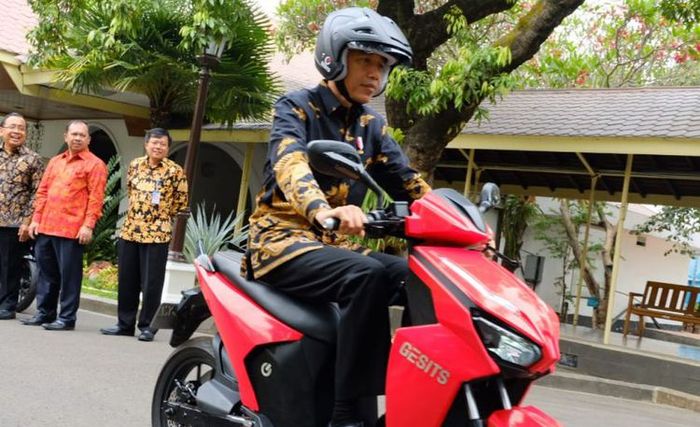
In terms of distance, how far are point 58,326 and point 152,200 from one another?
57.2 inches

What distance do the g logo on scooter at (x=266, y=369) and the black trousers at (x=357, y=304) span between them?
0.32m

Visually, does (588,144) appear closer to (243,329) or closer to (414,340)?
(243,329)

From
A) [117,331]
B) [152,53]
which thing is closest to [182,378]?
[117,331]

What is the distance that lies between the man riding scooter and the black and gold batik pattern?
5.60 m

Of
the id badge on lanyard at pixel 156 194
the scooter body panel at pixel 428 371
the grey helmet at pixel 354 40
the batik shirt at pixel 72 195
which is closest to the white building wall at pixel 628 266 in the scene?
the id badge on lanyard at pixel 156 194

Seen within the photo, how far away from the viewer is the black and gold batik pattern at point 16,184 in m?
8.24

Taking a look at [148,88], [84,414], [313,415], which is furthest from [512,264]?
[148,88]

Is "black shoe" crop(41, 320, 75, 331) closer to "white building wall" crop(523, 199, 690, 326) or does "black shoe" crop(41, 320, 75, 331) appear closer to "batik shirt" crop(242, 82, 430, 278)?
"batik shirt" crop(242, 82, 430, 278)

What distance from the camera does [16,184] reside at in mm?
8289

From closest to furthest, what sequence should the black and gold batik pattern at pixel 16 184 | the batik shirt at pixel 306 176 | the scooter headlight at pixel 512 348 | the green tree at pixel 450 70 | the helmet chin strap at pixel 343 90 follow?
1. the scooter headlight at pixel 512 348
2. the batik shirt at pixel 306 176
3. the helmet chin strap at pixel 343 90
4. the black and gold batik pattern at pixel 16 184
5. the green tree at pixel 450 70

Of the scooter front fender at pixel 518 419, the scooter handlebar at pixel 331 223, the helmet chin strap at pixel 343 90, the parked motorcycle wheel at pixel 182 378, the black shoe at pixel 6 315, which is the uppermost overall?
the helmet chin strap at pixel 343 90

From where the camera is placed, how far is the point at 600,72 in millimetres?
18688

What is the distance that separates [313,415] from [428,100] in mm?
6634

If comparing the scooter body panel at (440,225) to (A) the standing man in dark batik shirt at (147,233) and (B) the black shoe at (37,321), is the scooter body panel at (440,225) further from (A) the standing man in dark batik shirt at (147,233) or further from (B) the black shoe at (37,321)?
(B) the black shoe at (37,321)
